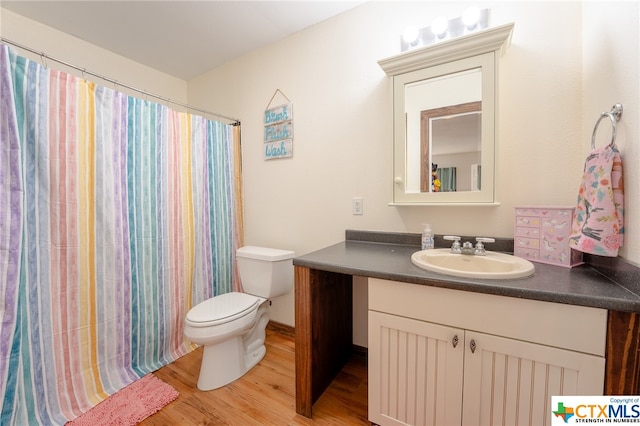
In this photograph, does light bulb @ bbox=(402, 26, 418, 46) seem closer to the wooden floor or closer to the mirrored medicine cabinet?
the mirrored medicine cabinet

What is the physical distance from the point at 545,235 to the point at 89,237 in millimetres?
2236

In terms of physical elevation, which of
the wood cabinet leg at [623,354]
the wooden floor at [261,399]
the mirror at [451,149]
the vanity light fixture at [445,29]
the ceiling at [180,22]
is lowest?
the wooden floor at [261,399]

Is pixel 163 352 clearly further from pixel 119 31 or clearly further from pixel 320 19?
pixel 320 19

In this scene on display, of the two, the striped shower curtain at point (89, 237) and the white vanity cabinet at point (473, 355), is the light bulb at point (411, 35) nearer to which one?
the white vanity cabinet at point (473, 355)

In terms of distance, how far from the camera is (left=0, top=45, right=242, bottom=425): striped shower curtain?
42.8 inches

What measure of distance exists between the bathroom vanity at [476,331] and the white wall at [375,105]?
0.88 ft

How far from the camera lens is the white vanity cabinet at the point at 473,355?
2.48 ft

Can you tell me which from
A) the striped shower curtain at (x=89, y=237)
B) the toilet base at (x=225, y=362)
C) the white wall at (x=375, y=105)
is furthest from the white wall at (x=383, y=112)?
the striped shower curtain at (x=89, y=237)

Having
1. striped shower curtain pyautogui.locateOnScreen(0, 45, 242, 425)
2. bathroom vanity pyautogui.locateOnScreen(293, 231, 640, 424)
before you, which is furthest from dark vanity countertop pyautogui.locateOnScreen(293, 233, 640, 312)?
striped shower curtain pyautogui.locateOnScreen(0, 45, 242, 425)

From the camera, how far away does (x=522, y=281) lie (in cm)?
85

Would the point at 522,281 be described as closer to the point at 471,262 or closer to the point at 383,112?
the point at 471,262

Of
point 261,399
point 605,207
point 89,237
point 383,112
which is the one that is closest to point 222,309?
point 261,399

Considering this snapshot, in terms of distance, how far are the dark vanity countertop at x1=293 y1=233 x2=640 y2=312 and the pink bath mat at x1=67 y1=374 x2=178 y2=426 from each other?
41.8 inches

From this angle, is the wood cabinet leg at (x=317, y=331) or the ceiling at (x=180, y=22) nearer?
the wood cabinet leg at (x=317, y=331)
